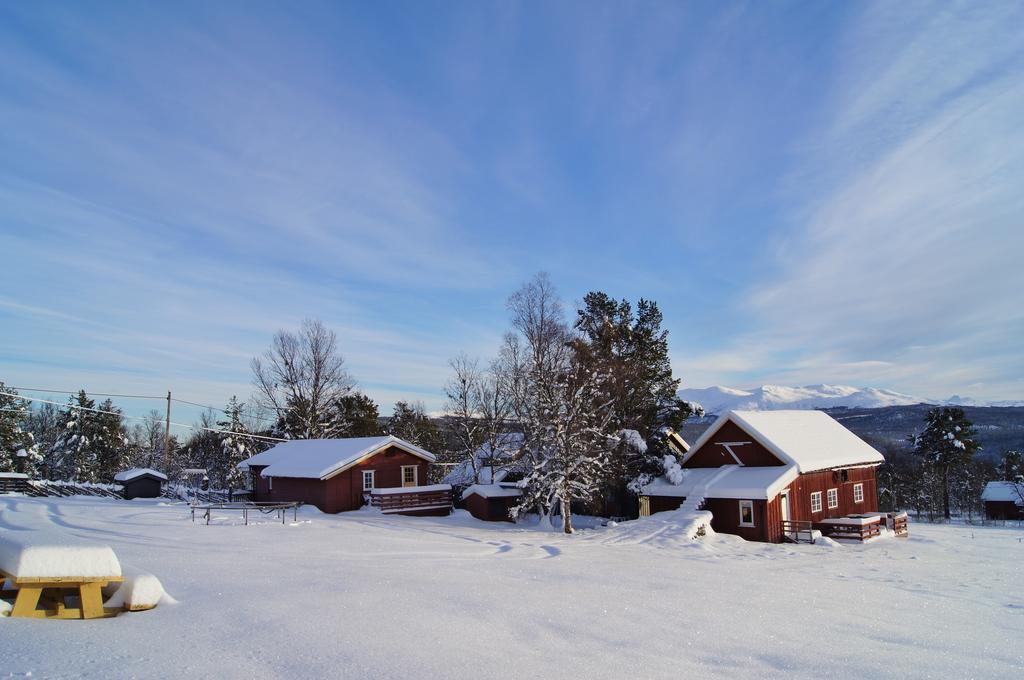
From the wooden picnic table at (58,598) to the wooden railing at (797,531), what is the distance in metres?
28.3

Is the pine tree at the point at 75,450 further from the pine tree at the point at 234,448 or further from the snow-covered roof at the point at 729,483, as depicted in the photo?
the snow-covered roof at the point at 729,483

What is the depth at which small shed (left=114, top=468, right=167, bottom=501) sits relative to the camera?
4062 centimetres

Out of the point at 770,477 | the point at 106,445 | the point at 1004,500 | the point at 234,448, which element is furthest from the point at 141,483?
the point at 1004,500

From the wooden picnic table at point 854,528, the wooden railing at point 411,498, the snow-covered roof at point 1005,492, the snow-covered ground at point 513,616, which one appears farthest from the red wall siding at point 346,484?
the snow-covered roof at point 1005,492

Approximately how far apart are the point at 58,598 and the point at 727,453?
30.9 m

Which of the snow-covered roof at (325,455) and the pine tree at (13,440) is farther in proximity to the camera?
the pine tree at (13,440)

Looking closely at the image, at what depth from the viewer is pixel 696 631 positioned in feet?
32.6

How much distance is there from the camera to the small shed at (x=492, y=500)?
1371 inches

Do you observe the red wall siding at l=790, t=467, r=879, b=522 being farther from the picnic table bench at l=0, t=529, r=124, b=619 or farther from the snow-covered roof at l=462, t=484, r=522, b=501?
the picnic table bench at l=0, t=529, r=124, b=619

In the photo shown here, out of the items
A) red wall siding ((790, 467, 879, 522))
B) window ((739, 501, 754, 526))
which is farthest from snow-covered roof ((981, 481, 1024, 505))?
window ((739, 501, 754, 526))

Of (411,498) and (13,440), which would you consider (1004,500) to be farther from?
(13,440)

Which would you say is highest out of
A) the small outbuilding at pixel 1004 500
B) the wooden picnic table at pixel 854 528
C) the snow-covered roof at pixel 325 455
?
the snow-covered roof at pixel 325 455

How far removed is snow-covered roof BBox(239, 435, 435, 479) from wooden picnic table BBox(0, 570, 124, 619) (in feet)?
81.6

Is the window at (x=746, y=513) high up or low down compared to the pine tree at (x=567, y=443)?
down
